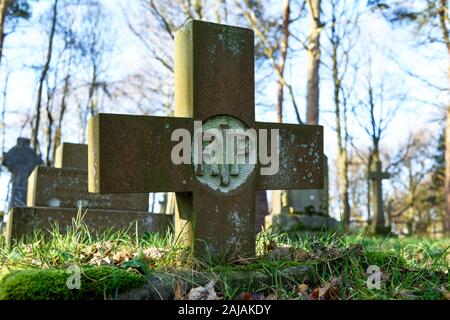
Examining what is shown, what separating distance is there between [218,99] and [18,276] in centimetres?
194

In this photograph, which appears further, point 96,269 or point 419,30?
point 419,30

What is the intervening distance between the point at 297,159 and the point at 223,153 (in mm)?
760

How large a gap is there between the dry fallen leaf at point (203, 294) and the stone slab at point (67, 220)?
2.85 meters

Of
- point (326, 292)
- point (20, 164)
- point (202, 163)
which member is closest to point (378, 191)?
point (20, 164)

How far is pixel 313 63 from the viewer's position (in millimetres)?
12266

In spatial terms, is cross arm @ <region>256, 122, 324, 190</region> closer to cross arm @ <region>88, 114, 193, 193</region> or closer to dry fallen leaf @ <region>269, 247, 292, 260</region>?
dry fallen leaf @ <region>269, 247, 292, 260</region>

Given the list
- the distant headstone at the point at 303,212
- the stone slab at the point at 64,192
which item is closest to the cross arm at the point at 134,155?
the stone slab at the point at 64,192

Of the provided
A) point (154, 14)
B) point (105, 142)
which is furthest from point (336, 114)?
point (105, 142)

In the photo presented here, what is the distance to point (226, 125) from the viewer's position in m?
3.79

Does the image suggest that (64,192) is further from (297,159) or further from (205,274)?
(205,274)

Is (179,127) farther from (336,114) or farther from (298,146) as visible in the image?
→ (336,114)

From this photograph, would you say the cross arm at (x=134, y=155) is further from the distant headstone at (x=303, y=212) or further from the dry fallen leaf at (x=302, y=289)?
the distant headstone at (x=303, y=212)

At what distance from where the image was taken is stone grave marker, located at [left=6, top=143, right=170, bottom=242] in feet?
20.4

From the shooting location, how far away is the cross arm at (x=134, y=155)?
330 centimetres
